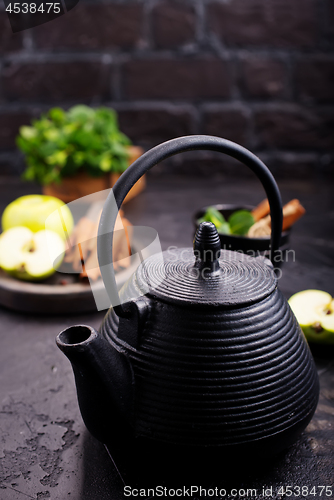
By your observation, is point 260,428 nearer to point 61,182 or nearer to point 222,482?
point 222,482

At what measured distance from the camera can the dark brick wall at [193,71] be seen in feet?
6.92

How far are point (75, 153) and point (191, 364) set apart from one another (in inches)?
47.8

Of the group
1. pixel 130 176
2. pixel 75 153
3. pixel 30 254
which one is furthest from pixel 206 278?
pixel 75 153

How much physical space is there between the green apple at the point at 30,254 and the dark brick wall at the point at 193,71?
131 centimetres

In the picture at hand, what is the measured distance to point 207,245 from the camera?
0.56 meters

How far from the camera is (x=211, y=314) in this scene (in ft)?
1.75

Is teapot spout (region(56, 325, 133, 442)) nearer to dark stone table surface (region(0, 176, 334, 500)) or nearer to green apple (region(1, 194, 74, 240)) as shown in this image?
dark stone table surface (region(0, 176, 334, 500))

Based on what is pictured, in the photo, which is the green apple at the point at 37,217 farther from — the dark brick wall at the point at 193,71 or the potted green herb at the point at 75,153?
the dark brick wall at the point at 193,71

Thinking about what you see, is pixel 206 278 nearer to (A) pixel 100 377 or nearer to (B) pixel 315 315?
(A) pixel 100 377

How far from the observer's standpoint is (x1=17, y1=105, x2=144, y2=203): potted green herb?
1.57m

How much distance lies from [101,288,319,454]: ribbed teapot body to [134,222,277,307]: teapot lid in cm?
1

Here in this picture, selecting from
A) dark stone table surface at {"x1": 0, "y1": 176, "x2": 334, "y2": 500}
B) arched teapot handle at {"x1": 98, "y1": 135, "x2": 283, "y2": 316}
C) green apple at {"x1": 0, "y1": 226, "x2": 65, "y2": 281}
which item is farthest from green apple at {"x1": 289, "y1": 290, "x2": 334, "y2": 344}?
green apple at {"x1": 0, "y1": 226, "x2": 65, "y2": 281}

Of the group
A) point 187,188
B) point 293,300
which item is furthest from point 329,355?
point 187,188

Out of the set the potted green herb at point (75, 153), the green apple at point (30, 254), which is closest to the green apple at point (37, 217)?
the green apple at point (30, 254)
